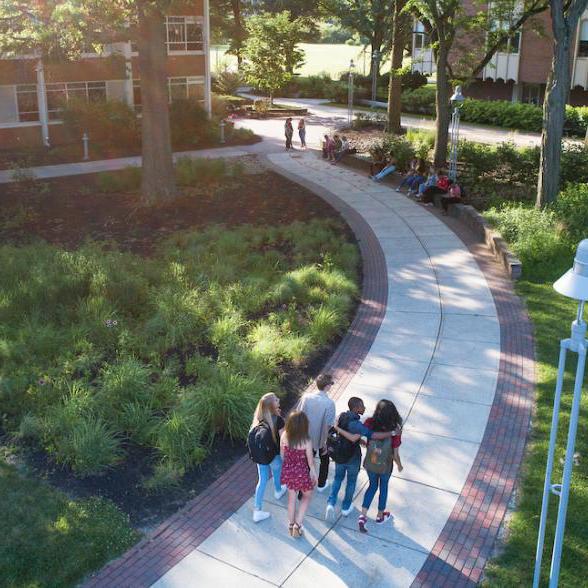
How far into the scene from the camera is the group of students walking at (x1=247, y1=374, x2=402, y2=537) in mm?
6859

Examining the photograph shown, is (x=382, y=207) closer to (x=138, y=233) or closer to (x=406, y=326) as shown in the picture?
(x=138, y=233)

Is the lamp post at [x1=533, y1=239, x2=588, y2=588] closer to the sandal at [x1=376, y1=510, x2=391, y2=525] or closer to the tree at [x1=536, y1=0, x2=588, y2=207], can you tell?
the sandal at [x1=376, y1=510, x2=391, y2=525]

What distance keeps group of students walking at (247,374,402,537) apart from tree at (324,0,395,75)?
48.8 meters

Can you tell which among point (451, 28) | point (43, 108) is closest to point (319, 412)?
point (451, 28)

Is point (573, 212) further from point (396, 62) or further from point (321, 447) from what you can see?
point (396, 62)

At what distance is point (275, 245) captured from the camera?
54.8 ft

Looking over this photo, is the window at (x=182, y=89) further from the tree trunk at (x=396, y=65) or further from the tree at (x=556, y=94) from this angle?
the tree at (x=556, y=94)

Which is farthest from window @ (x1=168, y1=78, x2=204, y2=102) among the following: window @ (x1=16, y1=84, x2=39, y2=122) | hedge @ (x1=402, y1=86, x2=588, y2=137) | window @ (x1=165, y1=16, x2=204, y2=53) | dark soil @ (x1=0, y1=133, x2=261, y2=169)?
hedge @ (x1=402, y1=86, x2=588, y2=137)

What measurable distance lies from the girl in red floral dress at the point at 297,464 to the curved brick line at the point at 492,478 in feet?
3.99

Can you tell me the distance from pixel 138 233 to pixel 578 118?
920 inches

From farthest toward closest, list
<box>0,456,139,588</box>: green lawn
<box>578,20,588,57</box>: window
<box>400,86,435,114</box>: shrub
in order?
<box>400,86,435,114</box>: shrub
<box>578,20,588,57</box>: window
<box>0,456,139,588</box>: green lawn

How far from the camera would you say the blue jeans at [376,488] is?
7129 mm

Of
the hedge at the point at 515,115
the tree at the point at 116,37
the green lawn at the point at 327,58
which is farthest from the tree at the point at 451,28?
the green lawn at the point at 327,58

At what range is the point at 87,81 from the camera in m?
32.2
